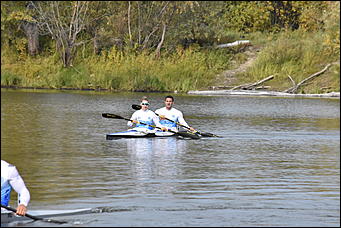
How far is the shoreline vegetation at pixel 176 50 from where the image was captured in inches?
1811

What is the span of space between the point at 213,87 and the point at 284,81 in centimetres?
383

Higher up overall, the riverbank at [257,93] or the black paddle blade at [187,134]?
the riverbank at [257,93]

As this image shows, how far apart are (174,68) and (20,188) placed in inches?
1426

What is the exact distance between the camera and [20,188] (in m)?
10.8

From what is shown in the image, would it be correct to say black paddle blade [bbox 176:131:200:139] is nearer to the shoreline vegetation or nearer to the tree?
the shoreline vegetation

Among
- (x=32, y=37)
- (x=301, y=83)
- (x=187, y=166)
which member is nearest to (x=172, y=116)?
(x=187, y=166)

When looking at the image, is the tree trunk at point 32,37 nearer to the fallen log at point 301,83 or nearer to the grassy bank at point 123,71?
the grassy bank at point 123,71

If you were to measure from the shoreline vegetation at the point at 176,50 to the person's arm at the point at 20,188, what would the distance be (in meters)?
33.5

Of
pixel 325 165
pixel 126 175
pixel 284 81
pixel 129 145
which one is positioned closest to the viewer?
pixel 126 175

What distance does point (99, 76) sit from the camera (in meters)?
46.8

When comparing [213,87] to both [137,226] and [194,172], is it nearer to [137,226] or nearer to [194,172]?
[194,172]

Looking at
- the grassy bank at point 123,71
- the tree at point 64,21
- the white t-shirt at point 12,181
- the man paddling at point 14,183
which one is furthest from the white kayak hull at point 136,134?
the tree at point 64,21

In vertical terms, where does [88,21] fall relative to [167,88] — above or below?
above

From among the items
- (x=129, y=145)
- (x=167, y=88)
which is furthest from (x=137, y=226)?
(x=167, y=88)
